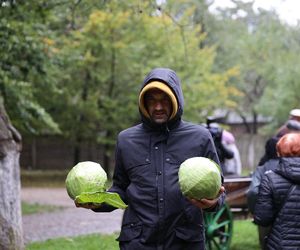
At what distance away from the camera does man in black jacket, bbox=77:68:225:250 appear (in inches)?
127

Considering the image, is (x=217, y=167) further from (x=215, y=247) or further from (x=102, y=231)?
(x=102, y=231)


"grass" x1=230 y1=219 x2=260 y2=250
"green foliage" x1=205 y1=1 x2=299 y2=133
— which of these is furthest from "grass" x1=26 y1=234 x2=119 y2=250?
"green foliage" x1=205 y1=1 x2=299 y2=133

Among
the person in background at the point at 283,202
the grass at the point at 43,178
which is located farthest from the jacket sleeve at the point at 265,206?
the grass at the point at 43,178

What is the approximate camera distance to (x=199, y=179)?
2934mm

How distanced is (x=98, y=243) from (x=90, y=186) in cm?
597

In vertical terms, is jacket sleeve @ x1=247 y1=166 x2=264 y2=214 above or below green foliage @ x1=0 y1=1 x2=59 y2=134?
below

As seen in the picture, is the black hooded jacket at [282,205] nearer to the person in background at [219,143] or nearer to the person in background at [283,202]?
the person in background at [283,202]

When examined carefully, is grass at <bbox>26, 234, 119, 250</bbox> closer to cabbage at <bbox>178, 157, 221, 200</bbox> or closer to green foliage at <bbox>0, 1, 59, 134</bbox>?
green foliage at <bbox>0, 1, 59, 134</bbox>

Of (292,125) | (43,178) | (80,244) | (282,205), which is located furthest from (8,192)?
(43,178)

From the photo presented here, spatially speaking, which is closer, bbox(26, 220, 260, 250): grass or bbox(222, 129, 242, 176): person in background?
bbox(26, 220, 260, 250): grass

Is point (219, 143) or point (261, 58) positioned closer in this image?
point (219, 143)

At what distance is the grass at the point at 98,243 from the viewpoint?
28.5 feet

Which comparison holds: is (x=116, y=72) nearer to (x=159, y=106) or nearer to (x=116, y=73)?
(x=116, y=73)

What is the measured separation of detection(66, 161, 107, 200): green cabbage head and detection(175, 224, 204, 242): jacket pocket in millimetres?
510
